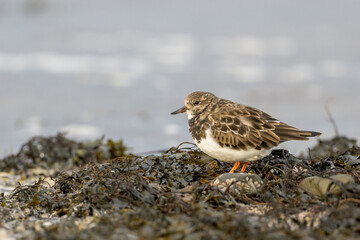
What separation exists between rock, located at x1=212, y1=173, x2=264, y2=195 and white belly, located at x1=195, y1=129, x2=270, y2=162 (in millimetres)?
342

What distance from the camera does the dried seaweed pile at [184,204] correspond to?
9.21 ft

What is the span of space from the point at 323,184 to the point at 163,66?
23.1 ft

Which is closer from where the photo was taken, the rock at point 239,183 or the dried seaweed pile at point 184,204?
the dried seaweed pile at point 184,204

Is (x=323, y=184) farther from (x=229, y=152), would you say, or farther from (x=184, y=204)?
(x=184, y=204)

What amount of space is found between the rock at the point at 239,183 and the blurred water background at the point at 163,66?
10.7 feet

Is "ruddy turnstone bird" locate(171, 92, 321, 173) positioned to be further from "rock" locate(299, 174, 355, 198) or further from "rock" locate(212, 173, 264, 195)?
"rock" locate(299, 174, 355, 198)

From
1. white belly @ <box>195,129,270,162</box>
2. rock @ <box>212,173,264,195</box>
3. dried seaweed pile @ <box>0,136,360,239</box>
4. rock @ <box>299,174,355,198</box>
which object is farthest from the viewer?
white belly @ <box>195,129,270,162</box>

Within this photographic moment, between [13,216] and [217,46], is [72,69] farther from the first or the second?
[13,216]

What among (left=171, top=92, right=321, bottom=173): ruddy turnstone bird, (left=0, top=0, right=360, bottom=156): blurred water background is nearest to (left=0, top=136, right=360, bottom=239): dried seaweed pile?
(left=171, top=92, right=321, bottom=173): ruddy turnstone bird

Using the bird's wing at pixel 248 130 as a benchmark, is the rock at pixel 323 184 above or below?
below

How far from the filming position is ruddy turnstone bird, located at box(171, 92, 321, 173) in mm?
3998

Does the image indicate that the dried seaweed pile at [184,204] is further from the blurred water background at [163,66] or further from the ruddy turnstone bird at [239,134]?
the blurred water background at [163,66]

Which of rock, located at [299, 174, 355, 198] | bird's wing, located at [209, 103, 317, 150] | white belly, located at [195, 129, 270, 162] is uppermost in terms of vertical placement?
bird's wing, located at [209, 103, 317, 150]

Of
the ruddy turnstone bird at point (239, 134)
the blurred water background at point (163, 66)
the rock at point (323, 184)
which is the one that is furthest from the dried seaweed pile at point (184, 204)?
the blurred water background at point (163, 66)
